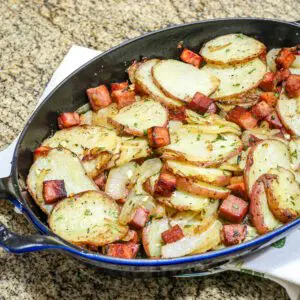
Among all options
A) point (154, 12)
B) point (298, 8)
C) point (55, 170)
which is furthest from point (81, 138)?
point (298, 8)

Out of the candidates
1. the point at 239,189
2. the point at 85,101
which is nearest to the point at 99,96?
the point at 85,101

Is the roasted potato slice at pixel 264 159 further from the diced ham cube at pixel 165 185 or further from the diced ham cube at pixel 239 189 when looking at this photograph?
the diced ham cube at pixel 165 185

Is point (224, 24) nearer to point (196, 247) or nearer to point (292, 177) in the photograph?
point (292, 177)

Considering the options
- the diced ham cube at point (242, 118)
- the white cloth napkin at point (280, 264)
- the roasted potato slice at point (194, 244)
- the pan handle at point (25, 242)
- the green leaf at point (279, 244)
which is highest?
the pan handle at point (25, 242)

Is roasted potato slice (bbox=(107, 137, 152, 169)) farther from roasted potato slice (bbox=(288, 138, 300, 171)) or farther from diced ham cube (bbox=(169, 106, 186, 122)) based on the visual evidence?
roasted potato slice (bbox=(288, 138, 300, 171))

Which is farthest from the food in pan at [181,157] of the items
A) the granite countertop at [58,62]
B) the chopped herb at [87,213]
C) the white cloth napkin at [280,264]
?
the granite countertop at [58,62]

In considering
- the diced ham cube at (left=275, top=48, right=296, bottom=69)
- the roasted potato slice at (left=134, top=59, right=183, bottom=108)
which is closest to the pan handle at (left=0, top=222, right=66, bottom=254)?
the roasted potato slice at (left=134, top=59, right=183, bottom=108)

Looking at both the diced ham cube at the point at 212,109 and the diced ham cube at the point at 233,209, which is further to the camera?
the diced ham cube at the point at 212,109
